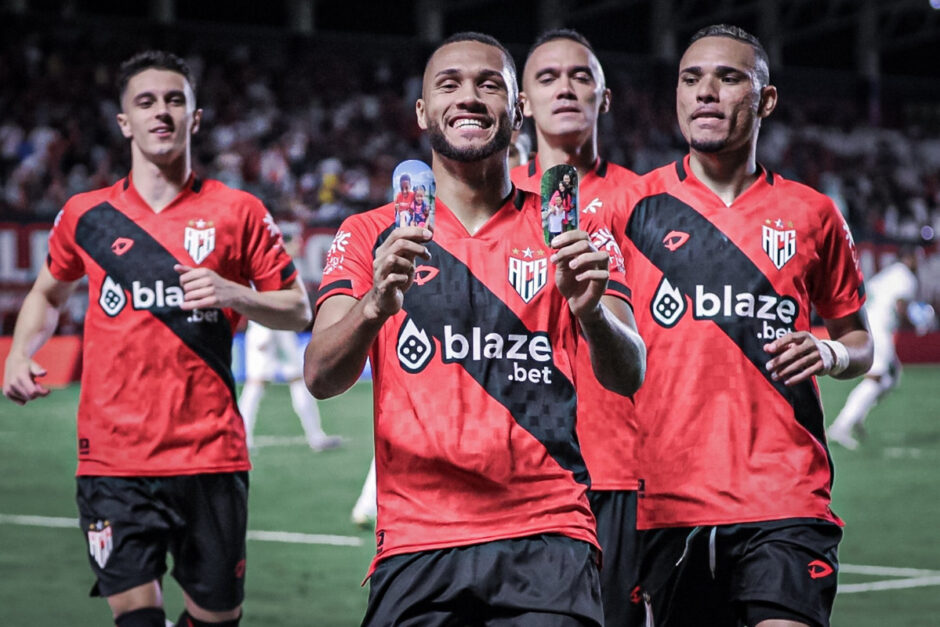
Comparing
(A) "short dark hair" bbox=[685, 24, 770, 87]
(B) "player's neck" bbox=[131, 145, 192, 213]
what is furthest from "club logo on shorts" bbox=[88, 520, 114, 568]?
(A) "short dark hair" bbox=[685, 24, 770, 87]

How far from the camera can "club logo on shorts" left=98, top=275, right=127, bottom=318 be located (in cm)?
597

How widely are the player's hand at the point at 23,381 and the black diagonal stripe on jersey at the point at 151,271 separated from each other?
49 centimetres

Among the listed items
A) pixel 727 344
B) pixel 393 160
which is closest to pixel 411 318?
pixel 727 344

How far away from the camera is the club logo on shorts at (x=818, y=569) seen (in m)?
4.62

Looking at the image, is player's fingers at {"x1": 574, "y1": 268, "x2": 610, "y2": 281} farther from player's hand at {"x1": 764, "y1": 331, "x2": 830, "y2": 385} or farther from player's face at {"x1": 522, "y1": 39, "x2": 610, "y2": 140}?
player's face at {"x1": 522, "y1": 39, "x2": 610, "y2": 140}

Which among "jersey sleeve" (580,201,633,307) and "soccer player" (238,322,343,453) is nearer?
"jersey sleeve" (580,201,633,307)

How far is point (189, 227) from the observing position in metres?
6.11

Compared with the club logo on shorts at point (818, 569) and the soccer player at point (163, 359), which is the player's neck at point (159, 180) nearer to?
the soccer player at point (163, 359)

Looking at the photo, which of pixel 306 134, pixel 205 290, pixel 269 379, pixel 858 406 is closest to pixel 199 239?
pixel 205 290

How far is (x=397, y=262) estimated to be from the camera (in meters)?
3.38

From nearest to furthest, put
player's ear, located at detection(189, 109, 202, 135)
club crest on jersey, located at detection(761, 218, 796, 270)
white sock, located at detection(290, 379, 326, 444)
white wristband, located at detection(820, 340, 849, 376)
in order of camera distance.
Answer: white wristband, located at detection(820, 340, 849, 376), club crest on jersey, located at detection(761, 218, 796, 270), player's ear, located at detection(189, 109, 202, 135), white sock, located at detection(290, 379, 326, 444)

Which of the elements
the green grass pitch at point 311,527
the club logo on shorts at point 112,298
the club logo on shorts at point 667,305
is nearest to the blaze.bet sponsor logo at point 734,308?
the club logo on shorts at point 667,305

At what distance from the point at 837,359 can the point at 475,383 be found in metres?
1.50

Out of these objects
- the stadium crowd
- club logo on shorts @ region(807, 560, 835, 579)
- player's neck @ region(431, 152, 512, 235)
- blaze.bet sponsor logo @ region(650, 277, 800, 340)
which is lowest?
club logo on shorts @ region(807, 560, 835, 579)
